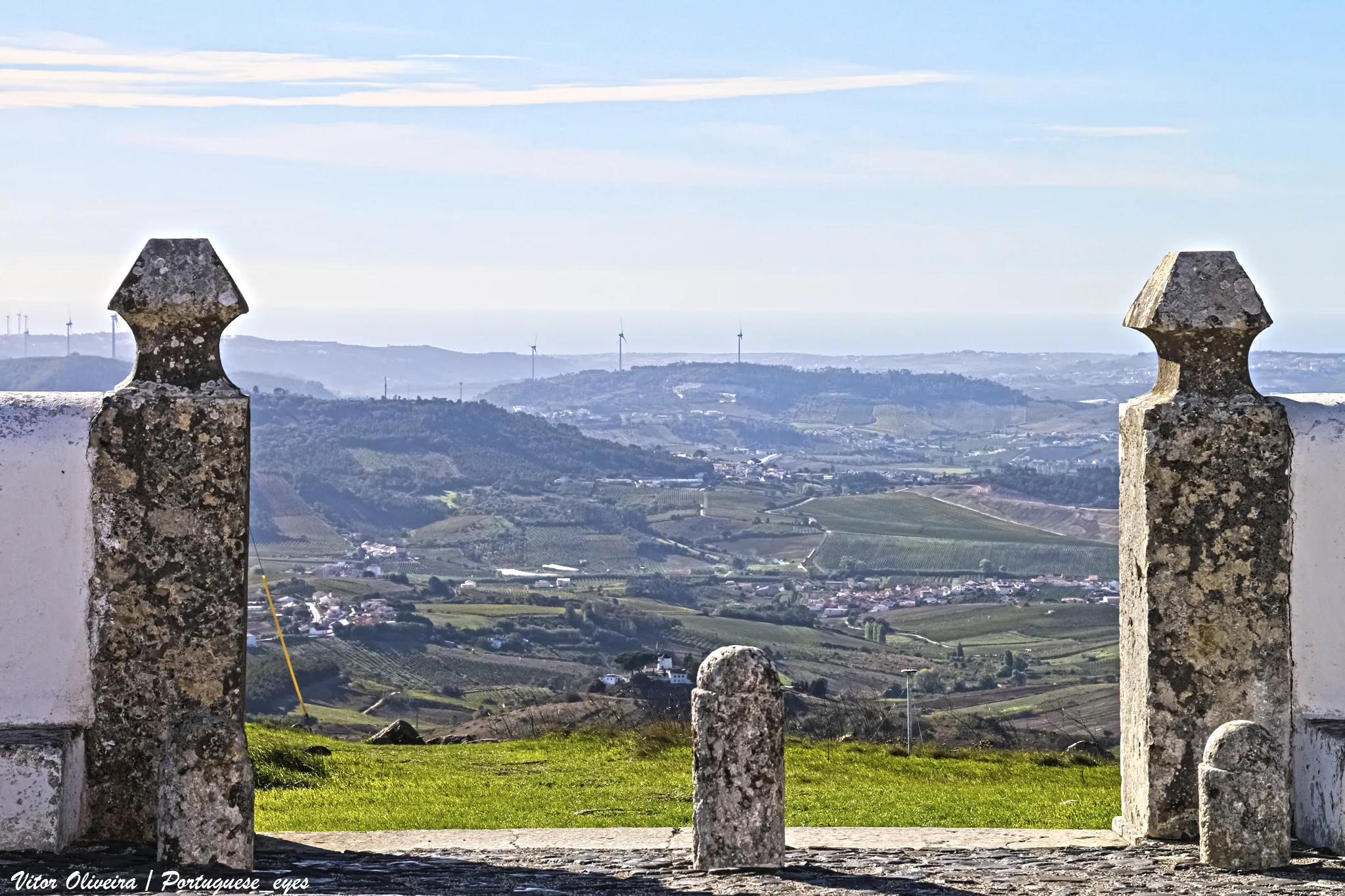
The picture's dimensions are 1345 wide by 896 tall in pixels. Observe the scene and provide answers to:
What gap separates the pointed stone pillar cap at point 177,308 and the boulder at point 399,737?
13113mm

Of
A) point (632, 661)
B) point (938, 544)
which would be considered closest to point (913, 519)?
point (938, 544)

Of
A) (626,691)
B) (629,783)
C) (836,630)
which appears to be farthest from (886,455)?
(629,783)

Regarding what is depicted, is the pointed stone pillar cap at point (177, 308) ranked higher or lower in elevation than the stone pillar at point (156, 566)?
higher

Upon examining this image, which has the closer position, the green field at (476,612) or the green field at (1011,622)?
the green field at (1011,622)

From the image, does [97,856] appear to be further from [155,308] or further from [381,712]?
[381,712]

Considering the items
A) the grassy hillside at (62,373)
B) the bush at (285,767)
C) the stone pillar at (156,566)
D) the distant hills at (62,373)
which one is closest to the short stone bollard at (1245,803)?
the stone pillar at (156,566)

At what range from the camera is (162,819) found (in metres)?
7.80

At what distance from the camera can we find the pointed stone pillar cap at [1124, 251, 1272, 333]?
8.59 m

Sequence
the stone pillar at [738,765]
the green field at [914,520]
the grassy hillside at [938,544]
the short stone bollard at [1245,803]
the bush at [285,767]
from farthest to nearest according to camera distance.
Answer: the green field at [914,520] < the grassy hillside at [938,544] < the bush at [285,767] < the stone pillar at [738,765] < the short stone bollard at [1245,803]

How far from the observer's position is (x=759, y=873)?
7.93 meters

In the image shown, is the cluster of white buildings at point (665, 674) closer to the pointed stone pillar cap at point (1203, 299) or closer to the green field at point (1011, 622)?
the green field at point (1011, 622)

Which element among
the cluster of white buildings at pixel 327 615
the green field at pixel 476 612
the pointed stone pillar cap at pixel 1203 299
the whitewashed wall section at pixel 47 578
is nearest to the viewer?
the whitewashed wall section at pixel 47 578

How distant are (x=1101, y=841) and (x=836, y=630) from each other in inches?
2978

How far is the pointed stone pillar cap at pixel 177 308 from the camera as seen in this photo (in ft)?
27.7
